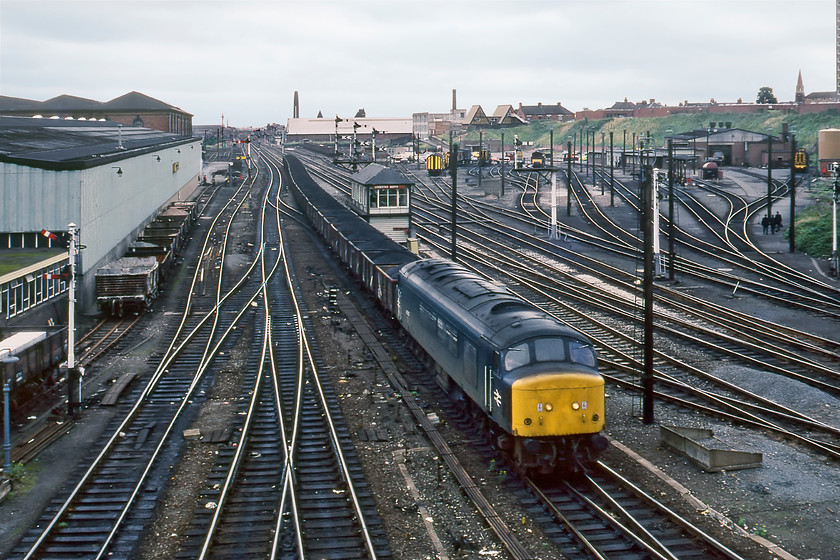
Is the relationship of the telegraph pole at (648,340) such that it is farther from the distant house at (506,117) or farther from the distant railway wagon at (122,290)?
the distant house at (506,117)

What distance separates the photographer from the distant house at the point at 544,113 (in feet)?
609

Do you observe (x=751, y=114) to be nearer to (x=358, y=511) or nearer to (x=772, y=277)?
(x=772, y=277)

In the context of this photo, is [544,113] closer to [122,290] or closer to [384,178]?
[384,178]

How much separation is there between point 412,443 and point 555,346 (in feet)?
15.3

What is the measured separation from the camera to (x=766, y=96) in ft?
566

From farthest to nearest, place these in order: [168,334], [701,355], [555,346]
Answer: [168,334] → [701,355] → [555,346]

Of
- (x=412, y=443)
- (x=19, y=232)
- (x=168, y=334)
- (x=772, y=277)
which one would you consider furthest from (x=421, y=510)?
(x=772, y=277)

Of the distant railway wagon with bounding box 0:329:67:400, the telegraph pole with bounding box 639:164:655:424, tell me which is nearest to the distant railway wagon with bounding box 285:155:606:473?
the telegraph pole with bounding box 639:164:655:424

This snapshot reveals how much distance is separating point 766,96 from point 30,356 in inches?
6897

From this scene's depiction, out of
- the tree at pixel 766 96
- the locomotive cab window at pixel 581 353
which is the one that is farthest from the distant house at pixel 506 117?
the locomotive cab window at pixel 581 353

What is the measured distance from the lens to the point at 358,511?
1559cm

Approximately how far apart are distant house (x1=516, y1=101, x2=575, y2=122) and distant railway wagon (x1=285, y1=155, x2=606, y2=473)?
544ft

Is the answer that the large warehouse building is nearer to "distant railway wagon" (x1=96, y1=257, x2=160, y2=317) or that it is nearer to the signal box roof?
"distant railway wagon" (x1=96, y1=257, x2=160, y2=317)

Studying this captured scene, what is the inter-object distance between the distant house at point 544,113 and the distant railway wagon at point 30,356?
16574cm
